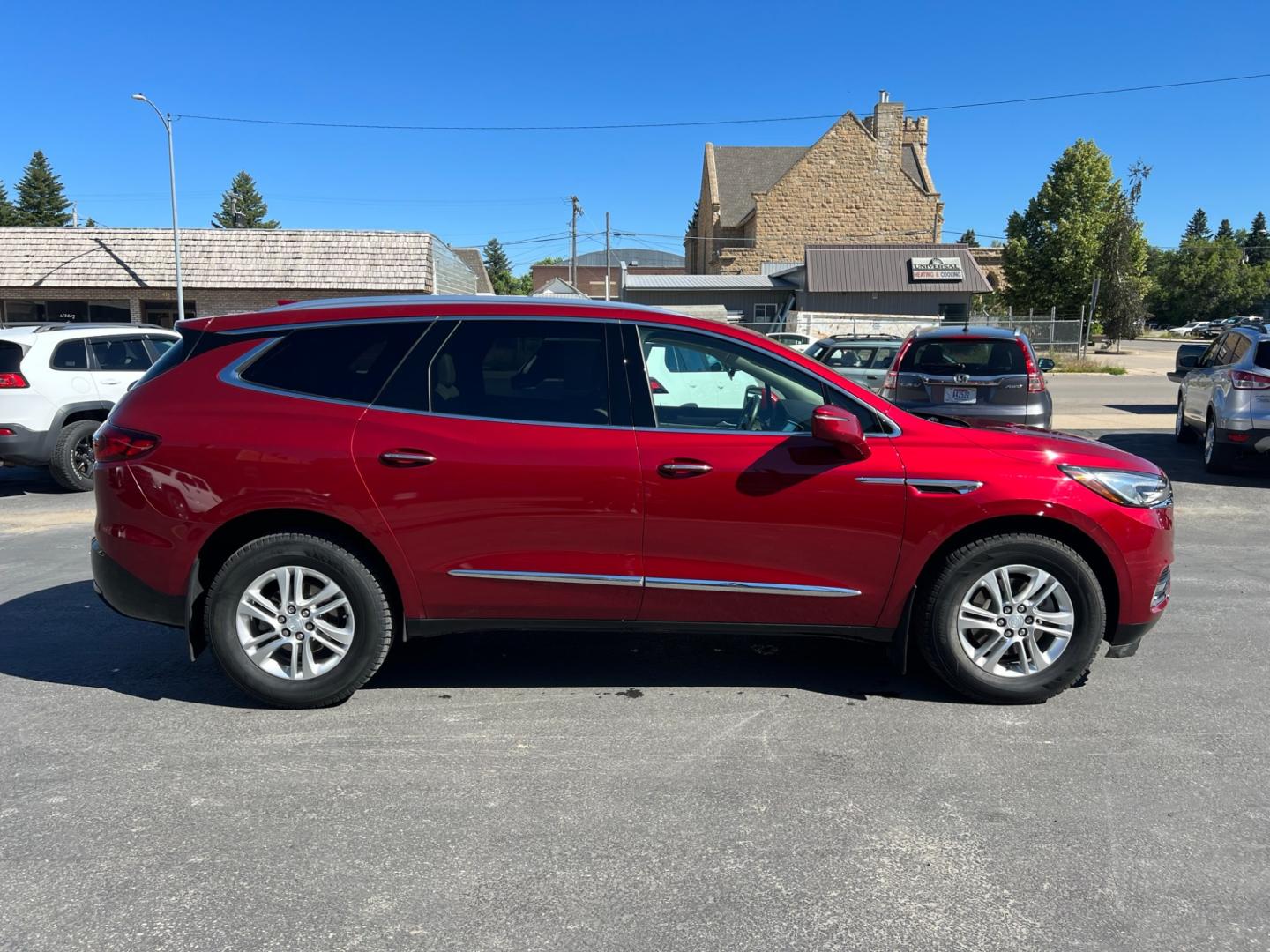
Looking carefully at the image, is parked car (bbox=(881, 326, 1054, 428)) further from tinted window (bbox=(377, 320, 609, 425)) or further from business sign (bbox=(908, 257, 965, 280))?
business sign (bbox=(908, 257, 965, 280))

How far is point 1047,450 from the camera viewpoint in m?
4.25

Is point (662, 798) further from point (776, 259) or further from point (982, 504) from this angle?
point (776, 259)

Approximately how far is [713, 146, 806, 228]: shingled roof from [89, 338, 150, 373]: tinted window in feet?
162

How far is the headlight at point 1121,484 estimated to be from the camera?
13.8ft

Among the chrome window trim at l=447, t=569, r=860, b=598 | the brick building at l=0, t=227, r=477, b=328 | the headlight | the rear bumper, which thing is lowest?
the chrome window trim at l=447, t=569, r=860, b=598

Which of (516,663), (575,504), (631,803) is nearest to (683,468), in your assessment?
(575,504)

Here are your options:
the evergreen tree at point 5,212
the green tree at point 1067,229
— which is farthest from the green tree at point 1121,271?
the evergreen tree at point 5,212

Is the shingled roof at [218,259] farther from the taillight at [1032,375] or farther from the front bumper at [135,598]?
the front bumper at [135,598]

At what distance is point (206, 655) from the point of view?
16.5 ft

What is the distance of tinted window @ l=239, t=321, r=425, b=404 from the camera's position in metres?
4.27

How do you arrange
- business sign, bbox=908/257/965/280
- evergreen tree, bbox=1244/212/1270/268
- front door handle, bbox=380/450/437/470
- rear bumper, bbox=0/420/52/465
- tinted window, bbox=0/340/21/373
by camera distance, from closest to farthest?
front door handle, bbox=380/450/437/470 → rear bumper, bbox=0/420/52/465 → tinted window, bbox=0/340/21/373 → business sign, bbox=908/257/965/280 → evergreen tree, bbox=1244/212/1270/268

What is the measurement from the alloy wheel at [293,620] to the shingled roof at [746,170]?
2179 inches

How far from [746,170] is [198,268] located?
3731cm

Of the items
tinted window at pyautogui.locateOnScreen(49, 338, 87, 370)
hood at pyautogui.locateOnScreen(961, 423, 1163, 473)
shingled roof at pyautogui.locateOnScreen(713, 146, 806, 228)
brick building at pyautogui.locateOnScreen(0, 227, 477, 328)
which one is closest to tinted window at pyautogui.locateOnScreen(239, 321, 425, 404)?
hood at pyautogui.locateOnScreen(961, 423, 1163, 473)
